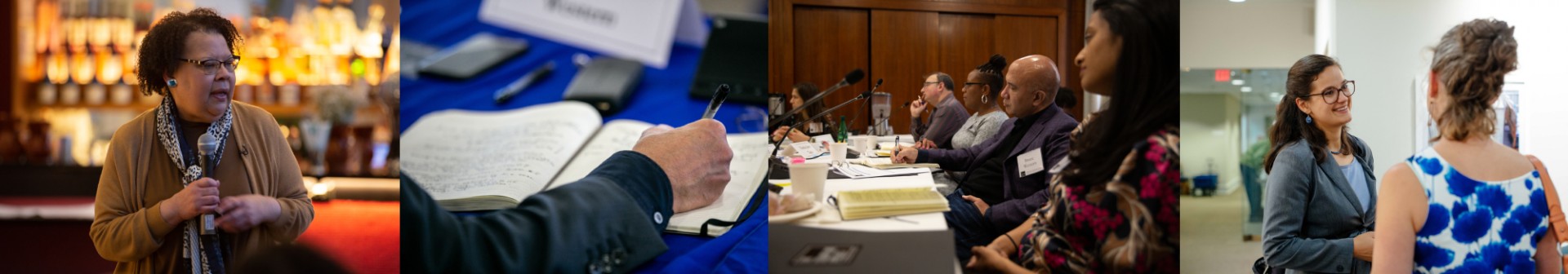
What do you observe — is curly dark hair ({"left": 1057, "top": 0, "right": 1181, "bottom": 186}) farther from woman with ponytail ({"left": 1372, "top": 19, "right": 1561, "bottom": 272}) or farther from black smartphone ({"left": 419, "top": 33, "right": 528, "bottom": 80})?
black smartphone ({"left": 419, "top": 33, "right": 528, "bottom": 80})

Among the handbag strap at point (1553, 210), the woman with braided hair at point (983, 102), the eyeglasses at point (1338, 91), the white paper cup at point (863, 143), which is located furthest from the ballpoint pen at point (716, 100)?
the handbag strap at point (1553, 210)

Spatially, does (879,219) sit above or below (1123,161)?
below

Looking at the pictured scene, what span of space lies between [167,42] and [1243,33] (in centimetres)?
312

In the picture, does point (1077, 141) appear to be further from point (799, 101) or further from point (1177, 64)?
point (799, 101)

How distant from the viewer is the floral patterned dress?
195 cm

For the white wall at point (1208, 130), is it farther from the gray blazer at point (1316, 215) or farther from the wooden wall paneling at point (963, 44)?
the wooden wall paneling at point (963, 44)

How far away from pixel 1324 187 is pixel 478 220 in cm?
231

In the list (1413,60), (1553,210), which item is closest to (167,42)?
(1413,60)

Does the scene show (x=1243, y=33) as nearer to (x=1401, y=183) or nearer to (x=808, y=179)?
(x=1401, y=183)

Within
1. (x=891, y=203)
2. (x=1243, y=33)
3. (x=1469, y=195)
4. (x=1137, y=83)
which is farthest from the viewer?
(x=1243, y=33)

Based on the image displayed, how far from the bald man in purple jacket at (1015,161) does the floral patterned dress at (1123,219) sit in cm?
7

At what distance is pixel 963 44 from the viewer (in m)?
2.20

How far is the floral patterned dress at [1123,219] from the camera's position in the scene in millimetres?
1953

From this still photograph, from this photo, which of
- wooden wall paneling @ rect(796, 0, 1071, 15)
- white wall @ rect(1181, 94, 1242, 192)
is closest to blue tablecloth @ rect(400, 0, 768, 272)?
wooden wall paneling @ rect(796, 0, 1071, 15)
